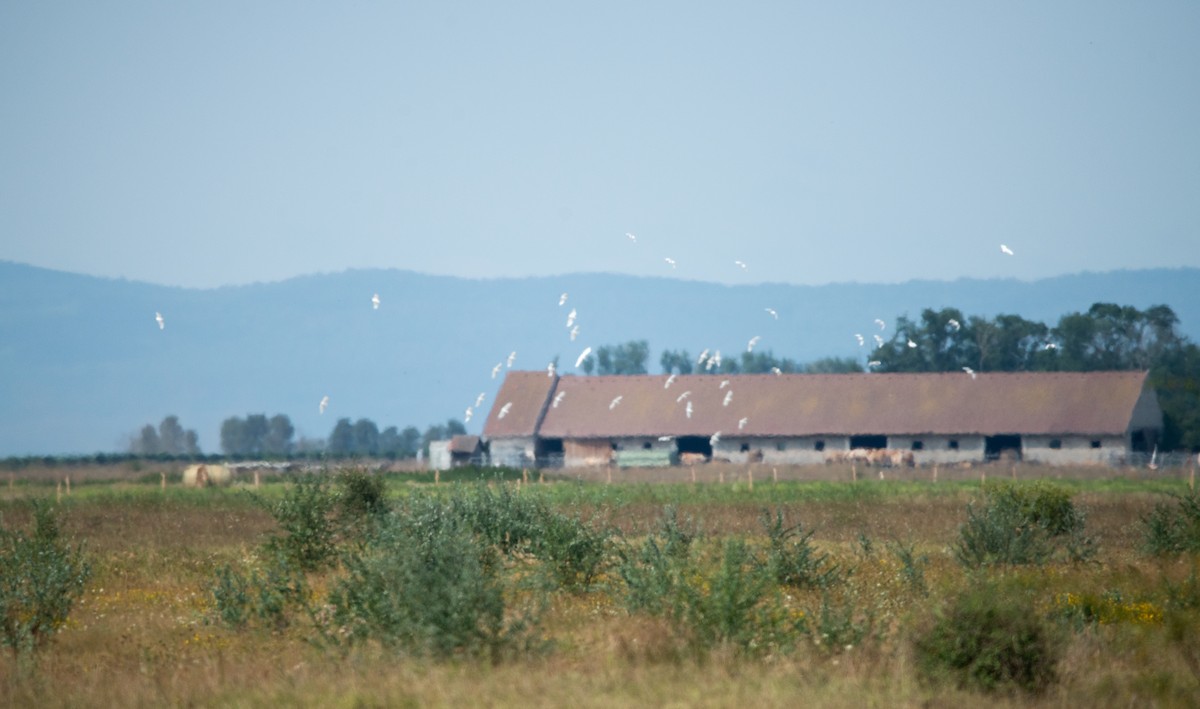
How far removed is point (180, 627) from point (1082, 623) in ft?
36.5

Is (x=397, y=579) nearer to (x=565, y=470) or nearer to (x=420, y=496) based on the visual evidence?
(x=420, y=496)

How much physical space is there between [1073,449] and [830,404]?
13868 mm

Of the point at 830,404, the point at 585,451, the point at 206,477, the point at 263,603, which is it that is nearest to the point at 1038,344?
the point at 830,404

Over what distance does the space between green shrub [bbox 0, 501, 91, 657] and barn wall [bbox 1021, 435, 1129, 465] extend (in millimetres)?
63739

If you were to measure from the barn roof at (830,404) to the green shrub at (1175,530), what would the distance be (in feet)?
165

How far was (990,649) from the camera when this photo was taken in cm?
1370

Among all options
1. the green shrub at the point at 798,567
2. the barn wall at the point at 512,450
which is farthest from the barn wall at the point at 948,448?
the green shrub at the point at 798,567

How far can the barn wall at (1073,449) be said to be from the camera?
75.4m

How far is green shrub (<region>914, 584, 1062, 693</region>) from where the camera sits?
13.6 meters

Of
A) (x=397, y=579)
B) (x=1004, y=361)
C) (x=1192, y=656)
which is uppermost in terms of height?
(x=1004, y=361)

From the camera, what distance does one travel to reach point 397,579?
15.3 m

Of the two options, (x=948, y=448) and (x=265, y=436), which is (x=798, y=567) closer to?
(x=948, y=448)

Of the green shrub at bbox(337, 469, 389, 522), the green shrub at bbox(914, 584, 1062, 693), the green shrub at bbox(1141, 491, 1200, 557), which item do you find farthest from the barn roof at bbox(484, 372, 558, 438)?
the green shrub at bbox(914, 584, 1062, 693)

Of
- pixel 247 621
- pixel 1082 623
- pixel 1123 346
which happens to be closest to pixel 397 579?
pixel 247 621
